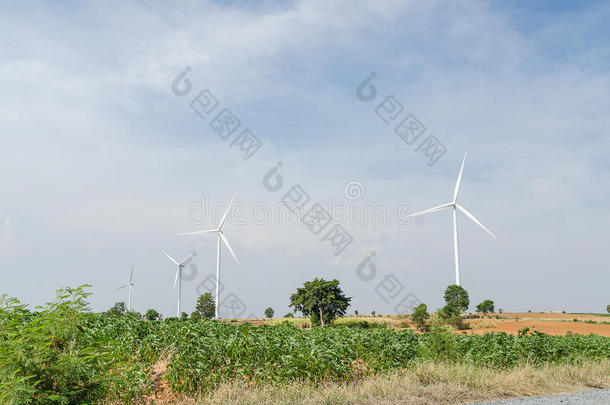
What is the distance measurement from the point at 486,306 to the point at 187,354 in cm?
7459

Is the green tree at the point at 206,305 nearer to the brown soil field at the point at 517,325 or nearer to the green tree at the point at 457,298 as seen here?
the brown soil field at the point at 517,325

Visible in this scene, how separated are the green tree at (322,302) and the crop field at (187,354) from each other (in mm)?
33756

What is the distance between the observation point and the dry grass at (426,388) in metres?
9.45

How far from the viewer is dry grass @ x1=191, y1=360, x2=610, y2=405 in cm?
945

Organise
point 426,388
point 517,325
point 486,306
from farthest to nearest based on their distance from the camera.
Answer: point 486,306 < point 517,325 < point 426,388

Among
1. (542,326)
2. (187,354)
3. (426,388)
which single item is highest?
(187,354)

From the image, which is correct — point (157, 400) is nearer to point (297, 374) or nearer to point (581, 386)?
point (297, 374)

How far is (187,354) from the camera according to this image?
10953mm

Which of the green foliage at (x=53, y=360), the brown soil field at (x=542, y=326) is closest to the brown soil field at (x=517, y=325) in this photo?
the brown soil field at (x=542, y=326)

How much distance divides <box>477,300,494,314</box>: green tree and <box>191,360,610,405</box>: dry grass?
66.1 metres

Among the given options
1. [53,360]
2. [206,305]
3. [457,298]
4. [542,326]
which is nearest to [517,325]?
[542,326]

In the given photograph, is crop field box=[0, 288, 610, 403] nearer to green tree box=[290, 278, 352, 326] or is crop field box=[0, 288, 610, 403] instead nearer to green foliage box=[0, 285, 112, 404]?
green foliage box=[0, 285, 112, 404]

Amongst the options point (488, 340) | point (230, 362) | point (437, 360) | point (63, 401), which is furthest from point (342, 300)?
point (63, 401)

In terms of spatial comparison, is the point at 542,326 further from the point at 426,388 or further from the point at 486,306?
the point at 426,388
